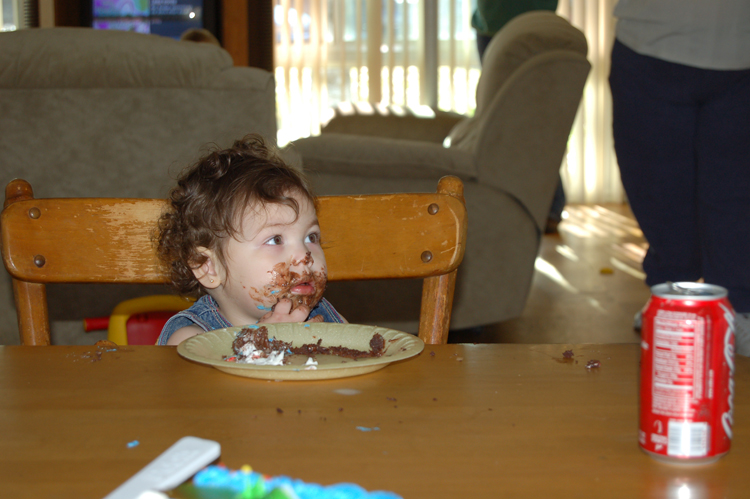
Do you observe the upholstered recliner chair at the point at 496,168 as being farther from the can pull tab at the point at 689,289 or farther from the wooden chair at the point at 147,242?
the can pull tab at the point at 689,289

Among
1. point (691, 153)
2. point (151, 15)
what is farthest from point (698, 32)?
point (151, 15)

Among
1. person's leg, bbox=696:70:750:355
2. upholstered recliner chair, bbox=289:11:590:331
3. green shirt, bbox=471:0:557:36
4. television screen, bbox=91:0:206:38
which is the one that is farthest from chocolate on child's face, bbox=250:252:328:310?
television screen, bbox=91:0:206:38

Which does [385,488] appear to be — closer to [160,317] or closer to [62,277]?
[62,277]

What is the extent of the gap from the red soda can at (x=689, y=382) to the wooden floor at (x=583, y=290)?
1876 millimetres

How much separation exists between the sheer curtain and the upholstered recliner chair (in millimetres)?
3611

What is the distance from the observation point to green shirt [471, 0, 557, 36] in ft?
13.5

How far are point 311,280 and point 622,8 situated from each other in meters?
1.38

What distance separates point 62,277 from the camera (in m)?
0.91

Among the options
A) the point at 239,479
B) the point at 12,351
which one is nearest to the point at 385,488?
the point at 239,479

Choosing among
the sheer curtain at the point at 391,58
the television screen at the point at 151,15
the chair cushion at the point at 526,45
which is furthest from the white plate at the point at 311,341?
the sheer curtain at the point at 391,58

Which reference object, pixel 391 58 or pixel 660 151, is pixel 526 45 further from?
pixel 391 58

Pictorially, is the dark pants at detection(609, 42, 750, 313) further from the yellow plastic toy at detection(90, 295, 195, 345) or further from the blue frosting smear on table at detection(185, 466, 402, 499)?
the blue frosting smear on table at detection(185, 466, 402, 499)

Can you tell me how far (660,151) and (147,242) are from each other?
1.51m

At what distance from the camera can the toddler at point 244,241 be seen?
3.29 ft
